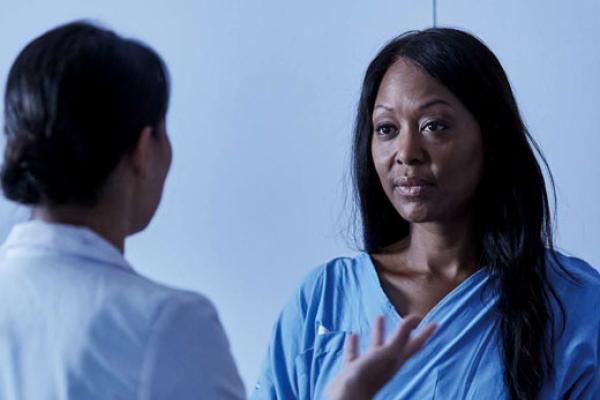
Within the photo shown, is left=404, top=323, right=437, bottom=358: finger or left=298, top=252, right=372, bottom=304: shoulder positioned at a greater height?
left=404, top=323, right=437, bottom=358: finger

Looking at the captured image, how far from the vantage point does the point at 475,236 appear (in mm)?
1555

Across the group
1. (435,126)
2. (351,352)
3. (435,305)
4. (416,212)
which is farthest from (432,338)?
(351,352)

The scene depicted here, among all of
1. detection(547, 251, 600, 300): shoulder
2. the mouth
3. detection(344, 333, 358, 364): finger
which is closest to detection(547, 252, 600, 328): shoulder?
detection(547, 251, 600, 300): shoulder

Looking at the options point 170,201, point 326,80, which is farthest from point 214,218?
point 326,80

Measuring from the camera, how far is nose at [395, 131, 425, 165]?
1.45 meters

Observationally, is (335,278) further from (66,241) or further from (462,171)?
(66,241)

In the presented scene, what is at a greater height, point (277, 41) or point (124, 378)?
point (277, 41)

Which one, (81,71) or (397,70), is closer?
(81,71)

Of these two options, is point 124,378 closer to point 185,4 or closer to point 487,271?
point 487,271

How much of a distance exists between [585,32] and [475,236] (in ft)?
1.32

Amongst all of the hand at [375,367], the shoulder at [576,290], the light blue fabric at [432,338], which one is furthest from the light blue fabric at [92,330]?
the shoulder at [576,290]

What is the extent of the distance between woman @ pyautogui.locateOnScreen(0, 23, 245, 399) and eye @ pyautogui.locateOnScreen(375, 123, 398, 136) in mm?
644

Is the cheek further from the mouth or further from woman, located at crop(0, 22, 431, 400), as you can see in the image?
woman, located at crop(0, 22, 431, 400)

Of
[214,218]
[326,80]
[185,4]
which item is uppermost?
[185,4]
